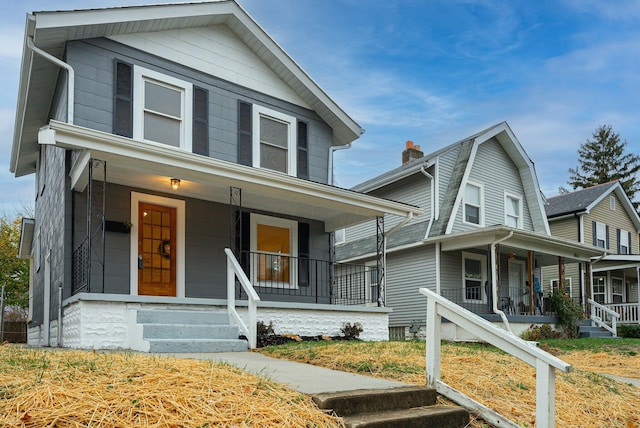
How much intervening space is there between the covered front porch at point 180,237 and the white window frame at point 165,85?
97 centimetres

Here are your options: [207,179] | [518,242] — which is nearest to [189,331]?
[207,179]

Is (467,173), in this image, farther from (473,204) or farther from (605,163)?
(605,163)

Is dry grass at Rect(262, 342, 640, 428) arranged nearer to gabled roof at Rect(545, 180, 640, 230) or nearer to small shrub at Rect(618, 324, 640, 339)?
small shrub at Rect(618, 324, 640, 339)

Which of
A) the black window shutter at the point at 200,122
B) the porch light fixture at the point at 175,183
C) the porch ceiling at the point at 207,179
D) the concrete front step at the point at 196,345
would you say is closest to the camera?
the concrete front step at the point at 196,345

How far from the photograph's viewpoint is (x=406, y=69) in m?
14.6

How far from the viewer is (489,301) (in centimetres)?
1520

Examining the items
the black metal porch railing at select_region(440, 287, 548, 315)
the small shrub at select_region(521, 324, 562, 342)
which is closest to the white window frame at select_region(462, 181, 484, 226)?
the black metal porch railing at select_region(440, 287, 548, 315)

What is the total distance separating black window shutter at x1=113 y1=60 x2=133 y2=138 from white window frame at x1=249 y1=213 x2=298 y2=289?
3218 millimetres

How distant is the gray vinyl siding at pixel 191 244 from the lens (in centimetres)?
976

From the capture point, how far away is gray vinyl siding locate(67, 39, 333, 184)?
9820 mm

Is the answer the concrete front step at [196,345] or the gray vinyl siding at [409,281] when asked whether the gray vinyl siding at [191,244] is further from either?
the gray vinyl siding at [409,281]

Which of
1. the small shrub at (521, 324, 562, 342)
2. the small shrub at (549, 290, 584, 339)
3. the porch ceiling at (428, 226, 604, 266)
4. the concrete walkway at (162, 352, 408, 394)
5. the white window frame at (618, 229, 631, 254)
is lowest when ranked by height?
the small shrub at (521, 324, 562, 342)

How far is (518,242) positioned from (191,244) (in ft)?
30.8

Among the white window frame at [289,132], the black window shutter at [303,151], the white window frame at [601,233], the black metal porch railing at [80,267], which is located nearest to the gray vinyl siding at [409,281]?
the black window shutter at [303,151]
